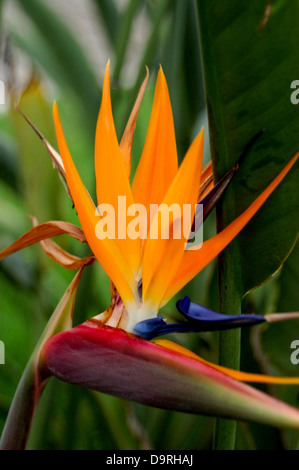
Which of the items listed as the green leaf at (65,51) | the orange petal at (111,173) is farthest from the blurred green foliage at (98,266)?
the orange petal at (111,173)

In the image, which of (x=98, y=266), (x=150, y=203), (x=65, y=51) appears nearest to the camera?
(x=150, y=203)

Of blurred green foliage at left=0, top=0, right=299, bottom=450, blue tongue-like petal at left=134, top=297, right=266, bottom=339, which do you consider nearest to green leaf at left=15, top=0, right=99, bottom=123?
blurred green foliage at left=0, top=0, right=299, bottom=450

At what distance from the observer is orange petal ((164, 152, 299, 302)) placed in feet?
1.25

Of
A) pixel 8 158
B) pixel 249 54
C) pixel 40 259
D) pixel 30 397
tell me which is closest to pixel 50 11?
pixel 8 158

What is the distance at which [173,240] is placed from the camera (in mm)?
382

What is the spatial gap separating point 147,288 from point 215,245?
64 millimetres

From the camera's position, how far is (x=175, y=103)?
0.71 m

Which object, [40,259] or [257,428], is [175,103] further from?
[257,428]

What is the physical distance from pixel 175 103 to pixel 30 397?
47 cm

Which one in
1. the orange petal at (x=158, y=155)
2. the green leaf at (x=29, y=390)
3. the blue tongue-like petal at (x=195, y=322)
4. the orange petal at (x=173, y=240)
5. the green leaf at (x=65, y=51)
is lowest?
the green leaf at (x=29, y=390)

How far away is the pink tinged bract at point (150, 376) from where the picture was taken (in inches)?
12.2

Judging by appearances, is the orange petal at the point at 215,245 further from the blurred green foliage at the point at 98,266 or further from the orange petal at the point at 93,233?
the blurred green foliage at the point at 98,266

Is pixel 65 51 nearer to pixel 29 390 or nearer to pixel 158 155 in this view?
pixel 158 155

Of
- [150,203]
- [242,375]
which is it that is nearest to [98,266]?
[150,203]
